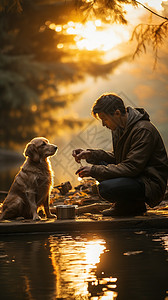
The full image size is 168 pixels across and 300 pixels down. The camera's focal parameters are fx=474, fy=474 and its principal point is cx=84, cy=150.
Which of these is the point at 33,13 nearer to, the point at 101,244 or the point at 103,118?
the point at 103,118

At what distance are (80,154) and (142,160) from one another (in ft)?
2.13

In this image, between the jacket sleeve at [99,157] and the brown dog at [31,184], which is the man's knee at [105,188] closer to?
the jacket sleeve at [99,157]

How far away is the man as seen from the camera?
4.44 metres

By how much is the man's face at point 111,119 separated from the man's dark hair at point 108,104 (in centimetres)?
3

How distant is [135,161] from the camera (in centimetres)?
441

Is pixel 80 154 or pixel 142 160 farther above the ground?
pixel 80 154

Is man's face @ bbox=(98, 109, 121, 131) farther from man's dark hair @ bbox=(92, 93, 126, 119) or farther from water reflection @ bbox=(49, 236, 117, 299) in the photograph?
water reflection @ bbox=(49, 236, 117, 299)

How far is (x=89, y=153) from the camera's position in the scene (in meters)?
4.82

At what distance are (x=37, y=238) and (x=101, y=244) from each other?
2.32ft

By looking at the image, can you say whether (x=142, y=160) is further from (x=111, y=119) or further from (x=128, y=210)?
(x=128, y=210)

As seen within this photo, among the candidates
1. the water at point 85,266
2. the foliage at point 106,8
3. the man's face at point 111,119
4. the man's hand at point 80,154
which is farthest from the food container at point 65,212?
the foliage at point 106,8

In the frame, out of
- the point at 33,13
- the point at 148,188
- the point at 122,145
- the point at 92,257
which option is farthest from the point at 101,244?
the point at 33,13

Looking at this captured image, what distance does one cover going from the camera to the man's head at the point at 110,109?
448 centimetres

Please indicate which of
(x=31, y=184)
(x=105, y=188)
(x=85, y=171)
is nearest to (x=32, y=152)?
(x=31, y=184)
